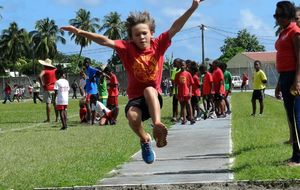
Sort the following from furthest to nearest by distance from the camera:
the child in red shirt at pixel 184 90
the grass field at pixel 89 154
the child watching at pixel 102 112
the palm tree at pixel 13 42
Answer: the palm tree at pixel 13 42, the child watching at pixel 102 112, the child in red shirt at pixel 184 90, the grass field at pixel 89 154

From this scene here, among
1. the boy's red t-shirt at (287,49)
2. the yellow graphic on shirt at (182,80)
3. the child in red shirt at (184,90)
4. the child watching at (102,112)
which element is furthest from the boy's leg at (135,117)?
the child watching at (102,112)

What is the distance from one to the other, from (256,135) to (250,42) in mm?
131284

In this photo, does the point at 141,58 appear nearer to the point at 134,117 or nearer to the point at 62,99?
the point at 134,117

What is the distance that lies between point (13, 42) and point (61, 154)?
340 ft

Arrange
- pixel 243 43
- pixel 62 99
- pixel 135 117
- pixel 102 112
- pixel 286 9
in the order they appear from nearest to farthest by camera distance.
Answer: pixel 135 117, pixel 286 9, pixel 62 99, pixel 102 112, pixel 243 43

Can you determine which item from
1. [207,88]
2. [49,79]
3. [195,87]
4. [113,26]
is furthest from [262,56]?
[49,79]

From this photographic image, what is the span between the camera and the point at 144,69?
23.1ft

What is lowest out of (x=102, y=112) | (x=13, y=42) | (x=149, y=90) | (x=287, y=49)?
(x=102, y=112)

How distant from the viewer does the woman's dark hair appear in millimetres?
7945

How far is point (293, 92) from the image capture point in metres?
7.71

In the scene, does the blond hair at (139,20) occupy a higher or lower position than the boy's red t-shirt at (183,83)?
higher

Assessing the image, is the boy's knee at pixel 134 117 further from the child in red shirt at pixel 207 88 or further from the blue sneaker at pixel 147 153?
the child in red shirt at pixel 207 88

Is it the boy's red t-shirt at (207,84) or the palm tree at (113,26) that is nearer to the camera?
the boy's red t-shirt at (207,84)

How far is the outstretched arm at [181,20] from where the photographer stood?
702 centimetres
